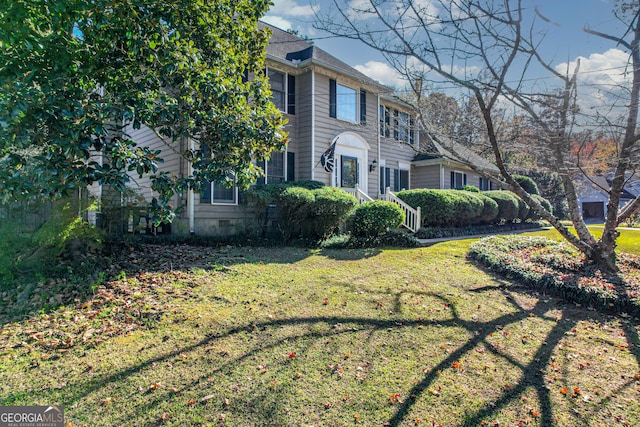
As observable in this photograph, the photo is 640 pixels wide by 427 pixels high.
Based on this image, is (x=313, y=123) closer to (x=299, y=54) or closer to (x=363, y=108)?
(x=299, y=54)

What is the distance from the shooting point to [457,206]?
43.1ft

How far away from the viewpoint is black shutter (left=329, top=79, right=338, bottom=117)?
12805mm

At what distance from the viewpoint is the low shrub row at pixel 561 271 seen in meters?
5.37

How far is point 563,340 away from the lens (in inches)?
169

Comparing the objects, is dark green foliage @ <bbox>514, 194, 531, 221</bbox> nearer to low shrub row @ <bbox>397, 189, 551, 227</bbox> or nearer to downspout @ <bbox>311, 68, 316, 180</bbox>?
low shrub row @ <bbox>397, 189, 551, 227</bbox>

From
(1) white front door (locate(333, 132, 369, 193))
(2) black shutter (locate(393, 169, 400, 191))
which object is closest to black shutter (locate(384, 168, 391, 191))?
(2) black shutter (locate(393, 169, 400, 191))

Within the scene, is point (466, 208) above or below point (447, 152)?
below

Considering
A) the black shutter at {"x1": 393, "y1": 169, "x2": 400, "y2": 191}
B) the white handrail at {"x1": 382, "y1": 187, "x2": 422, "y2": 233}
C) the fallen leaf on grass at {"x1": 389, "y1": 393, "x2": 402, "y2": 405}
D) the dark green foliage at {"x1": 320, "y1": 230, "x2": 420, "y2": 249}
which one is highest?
the black shutter at {"x1": 393, "y1": 169, "x2": 400, "y2": 191}

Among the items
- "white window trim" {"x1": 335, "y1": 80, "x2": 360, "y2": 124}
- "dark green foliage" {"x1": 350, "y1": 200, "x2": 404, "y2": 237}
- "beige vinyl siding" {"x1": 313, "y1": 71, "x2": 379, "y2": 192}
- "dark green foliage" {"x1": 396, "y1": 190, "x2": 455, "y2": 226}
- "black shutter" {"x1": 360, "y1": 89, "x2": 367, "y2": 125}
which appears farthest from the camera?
"black shutter" {"x1": 360, "y1": 89, "x2": 367, "y2": 125}

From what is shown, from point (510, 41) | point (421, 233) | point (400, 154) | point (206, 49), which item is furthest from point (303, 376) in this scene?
point (400, 154)

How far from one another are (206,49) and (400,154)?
505 inches

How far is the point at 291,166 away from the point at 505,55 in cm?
768

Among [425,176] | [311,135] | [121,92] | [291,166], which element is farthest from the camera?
[425,176]

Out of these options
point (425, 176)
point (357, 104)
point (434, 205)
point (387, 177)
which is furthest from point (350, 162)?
point (425, 176)
